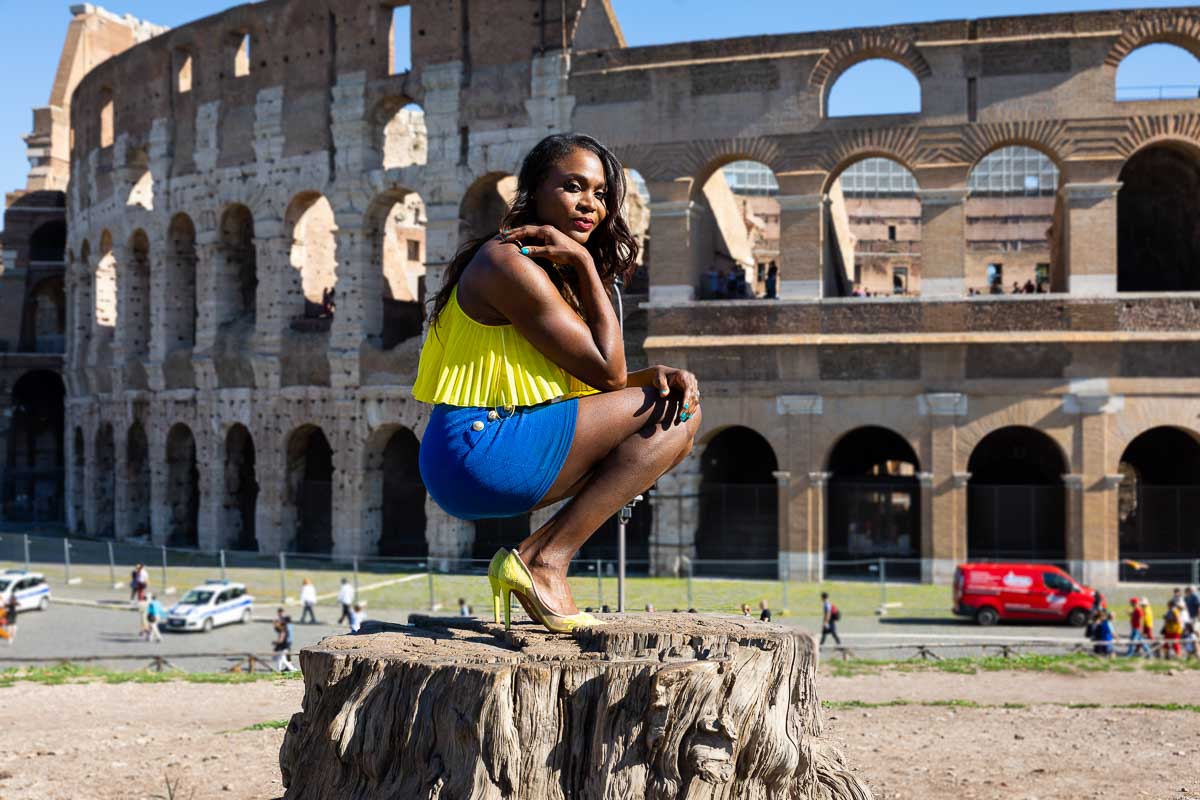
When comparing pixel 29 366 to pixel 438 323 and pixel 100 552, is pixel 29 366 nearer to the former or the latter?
pixel 100 552

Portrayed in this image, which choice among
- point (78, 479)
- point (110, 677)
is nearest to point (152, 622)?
point (110, 677)

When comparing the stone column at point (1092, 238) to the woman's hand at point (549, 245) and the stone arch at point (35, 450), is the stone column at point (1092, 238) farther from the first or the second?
the stone arch at point (35, 450)

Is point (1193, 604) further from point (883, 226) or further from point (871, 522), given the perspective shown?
point (883, 226)

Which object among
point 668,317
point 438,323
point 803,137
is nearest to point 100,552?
point 668,317

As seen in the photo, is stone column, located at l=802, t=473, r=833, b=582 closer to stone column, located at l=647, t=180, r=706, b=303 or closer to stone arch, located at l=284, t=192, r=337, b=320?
stone column, located at l=647, t=180, r=706, b=303

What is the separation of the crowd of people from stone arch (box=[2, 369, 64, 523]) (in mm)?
33099

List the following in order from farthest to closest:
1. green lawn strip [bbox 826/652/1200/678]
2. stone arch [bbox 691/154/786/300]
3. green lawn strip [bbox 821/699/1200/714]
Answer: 1. stone arch [bbox 691/154/786/300]
2. green lawn strip [bbox 826/652/1200/678]
3. green lawn strip [bbox 821/699/1200/714]

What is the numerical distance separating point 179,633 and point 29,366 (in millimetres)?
23863

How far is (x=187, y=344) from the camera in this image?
31016mm

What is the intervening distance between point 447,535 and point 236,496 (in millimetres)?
6572

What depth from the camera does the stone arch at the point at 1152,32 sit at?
2206 cm

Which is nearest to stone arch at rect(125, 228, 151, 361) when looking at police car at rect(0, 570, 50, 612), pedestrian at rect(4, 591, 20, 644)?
police car at rect(0, 570, 50, 612)

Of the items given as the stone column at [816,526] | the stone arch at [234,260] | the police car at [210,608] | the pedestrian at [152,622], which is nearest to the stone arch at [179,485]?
the stone arch at [234,260]

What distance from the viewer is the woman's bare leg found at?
17.0ft
